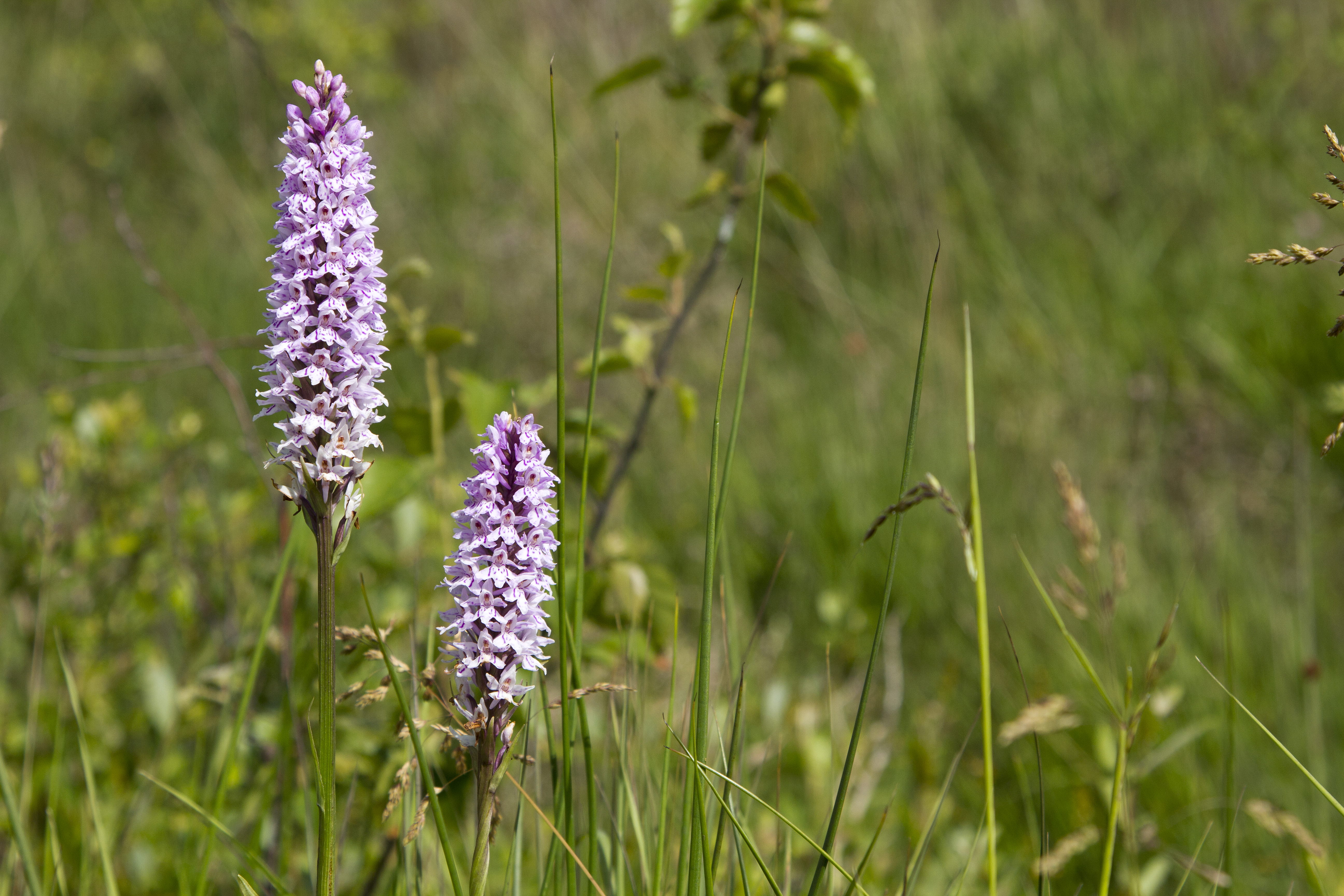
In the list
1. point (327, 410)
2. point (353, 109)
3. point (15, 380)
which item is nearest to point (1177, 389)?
point (327, 410)

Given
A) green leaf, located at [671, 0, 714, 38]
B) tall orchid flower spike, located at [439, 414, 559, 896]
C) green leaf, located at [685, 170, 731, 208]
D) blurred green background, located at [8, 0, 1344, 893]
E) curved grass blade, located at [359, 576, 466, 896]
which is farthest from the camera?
blurred green background, located at [8, 0, 1344, 893]

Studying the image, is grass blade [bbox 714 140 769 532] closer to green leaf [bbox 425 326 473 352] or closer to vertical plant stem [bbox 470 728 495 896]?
vertical plant stem [bbox 470 728 495 896]

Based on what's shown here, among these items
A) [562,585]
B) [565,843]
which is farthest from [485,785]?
Result: [562,585]

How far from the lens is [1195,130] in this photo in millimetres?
5168

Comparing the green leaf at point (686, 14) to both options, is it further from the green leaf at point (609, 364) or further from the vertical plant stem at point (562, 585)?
the vertical plant stem at point (562, 585)

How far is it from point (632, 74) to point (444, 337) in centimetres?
70

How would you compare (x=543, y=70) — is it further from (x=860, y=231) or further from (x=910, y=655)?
(x=910, y=655)

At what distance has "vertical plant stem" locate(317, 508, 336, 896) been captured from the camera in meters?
0.91

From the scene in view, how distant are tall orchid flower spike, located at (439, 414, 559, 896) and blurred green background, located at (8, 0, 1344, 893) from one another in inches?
13.4

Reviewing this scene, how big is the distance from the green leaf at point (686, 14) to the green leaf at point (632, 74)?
9cm

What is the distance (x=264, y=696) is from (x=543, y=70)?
223 inches

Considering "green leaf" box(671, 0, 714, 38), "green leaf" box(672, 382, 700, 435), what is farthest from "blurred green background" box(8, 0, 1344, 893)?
"green leaf" box(671, 0, 714, 38)

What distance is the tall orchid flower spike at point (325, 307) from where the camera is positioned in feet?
3.03

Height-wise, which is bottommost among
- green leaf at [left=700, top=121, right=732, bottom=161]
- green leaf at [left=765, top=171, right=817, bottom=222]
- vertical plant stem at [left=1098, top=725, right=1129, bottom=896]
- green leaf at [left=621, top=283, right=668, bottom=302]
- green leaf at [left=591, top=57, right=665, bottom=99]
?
vertical plant stem at [left=1098, top=725, right=1129, bottom=896]
